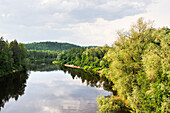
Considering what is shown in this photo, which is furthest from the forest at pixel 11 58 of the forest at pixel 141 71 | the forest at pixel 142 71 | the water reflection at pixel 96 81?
the forest at pixel 142 71

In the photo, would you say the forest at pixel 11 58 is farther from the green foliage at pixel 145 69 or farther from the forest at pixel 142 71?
the forest at pixel 142 71

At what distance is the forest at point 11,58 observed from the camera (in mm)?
59719

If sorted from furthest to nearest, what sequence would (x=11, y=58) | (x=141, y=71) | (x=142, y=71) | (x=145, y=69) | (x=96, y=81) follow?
(x=11, y=58) < (x=96, y=81) < (x=142, y=71) < (x=141, y=71) < (x=145, y=69)

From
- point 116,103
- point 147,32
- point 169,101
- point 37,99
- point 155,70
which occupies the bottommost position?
point 37,99

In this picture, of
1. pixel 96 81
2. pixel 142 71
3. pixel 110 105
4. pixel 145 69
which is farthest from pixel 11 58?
pixel 145 69

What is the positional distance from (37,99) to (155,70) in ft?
96.5

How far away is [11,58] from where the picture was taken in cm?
6525

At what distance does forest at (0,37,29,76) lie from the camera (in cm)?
5972

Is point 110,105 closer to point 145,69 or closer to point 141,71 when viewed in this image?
point 141,71

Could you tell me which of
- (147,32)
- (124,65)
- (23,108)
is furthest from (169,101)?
(23,108)

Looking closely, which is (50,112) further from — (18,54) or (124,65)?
(18,54)

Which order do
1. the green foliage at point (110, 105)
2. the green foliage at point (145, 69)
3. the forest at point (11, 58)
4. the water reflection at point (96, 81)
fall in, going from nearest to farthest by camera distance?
the green foliage at point (145, 69) → the green foliage at point (110, 105) → the water reflection at point (96, 81) → the forest at point (11, 58)

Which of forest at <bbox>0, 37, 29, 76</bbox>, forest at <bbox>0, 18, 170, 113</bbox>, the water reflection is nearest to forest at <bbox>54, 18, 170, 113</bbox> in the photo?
forest at <bbox>0, 18, 170, 113</bbox>

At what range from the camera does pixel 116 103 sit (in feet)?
85.3
